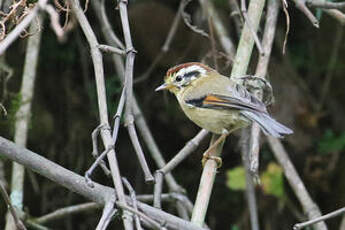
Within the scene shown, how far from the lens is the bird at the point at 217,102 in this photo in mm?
3027

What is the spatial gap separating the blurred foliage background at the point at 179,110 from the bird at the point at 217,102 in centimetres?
112

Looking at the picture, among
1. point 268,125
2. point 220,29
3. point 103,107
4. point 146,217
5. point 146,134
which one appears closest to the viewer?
point 146,217

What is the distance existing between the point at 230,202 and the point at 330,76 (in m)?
1.42

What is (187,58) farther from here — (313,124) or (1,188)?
(1,188)

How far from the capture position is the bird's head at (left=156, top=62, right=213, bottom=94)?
352 cm

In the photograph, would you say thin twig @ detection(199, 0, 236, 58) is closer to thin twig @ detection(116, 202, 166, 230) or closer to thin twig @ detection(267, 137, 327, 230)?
thin twig @ detection(267, 137, 327, 230)

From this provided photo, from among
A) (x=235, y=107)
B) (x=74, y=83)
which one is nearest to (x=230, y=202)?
(x=74, y=83)

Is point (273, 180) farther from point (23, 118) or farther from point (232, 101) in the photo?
point (23, 118)

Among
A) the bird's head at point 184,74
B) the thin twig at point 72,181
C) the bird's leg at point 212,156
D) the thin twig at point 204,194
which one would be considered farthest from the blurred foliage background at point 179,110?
the thin twig at point 72,181

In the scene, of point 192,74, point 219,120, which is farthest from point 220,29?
point 219,120

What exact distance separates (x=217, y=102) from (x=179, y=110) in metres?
1.85

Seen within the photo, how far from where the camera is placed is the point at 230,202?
5355mm

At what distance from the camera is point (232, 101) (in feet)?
10.5

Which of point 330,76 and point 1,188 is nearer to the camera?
point 1,188
